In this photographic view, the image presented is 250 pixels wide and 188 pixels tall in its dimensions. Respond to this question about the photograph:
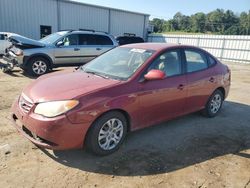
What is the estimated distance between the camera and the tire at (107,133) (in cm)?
354

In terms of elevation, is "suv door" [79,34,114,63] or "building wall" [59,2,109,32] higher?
"building wall" [59,2,109,32]

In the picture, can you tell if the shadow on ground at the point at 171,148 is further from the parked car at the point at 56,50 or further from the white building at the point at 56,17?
the white building at the point at 56,17

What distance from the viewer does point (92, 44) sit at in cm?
1091

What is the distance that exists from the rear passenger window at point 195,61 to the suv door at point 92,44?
20.4 ft

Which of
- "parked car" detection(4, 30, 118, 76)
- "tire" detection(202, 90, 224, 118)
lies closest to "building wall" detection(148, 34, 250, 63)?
"parked car" detection(4, 30, 118, 76)

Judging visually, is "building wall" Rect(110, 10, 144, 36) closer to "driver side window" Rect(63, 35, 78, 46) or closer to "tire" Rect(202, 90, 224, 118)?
"driver side window" Rect(63, 35, 78, 46)

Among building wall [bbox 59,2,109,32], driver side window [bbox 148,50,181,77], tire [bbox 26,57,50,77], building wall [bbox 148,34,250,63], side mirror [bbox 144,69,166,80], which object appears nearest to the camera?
side mirror [bbox 144,69,166,80]

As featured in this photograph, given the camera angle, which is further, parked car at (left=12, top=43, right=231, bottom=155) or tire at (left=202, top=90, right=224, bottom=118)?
tire at (left=202, top=90, right=224, bottom=118)

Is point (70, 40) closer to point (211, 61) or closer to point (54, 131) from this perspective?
point (211, 61)

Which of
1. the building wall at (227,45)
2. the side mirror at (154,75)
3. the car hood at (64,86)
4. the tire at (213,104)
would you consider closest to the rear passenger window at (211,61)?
the tire at (213,104)

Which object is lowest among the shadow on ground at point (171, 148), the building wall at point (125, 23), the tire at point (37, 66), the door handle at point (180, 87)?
the shadow on ground at point (171, 148)

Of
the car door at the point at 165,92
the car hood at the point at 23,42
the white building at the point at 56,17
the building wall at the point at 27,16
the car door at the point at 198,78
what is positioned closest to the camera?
the car door at the point at 165,92

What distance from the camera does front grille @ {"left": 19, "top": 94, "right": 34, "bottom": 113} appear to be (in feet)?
11.5

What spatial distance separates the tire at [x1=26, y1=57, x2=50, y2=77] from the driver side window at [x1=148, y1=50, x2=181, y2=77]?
635 cm
